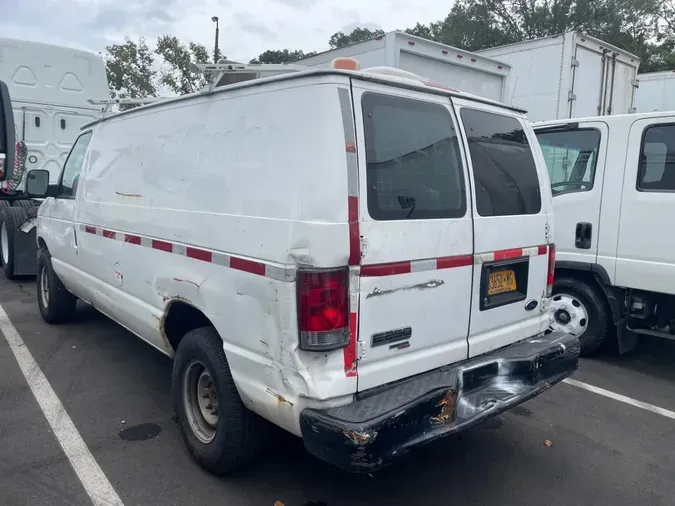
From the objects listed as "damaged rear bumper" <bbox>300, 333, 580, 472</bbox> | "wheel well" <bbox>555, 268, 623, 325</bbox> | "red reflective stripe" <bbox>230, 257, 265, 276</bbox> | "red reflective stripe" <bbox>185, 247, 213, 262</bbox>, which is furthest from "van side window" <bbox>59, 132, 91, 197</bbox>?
"wheel well" <bbox>555, 268, 623, 325</bbox>

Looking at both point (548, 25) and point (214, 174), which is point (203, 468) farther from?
point (548, 25)

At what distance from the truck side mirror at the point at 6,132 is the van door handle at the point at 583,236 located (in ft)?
16.4

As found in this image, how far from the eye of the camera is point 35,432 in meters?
3.72

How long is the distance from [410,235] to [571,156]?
3.45 m

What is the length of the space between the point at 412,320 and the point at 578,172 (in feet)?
11.2

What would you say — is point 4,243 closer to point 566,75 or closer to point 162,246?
point 162,246

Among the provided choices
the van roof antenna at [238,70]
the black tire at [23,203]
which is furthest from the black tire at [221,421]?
the black tire at [23,203]

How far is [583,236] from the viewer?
17.3ft

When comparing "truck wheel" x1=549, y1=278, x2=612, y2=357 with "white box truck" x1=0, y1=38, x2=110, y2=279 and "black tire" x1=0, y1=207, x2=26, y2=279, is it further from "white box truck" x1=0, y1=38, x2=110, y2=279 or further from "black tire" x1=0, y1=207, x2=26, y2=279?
"white box truck" x1=0, y1=38, x2=110, y2=279

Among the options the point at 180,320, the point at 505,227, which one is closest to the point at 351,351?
the point at 505,227

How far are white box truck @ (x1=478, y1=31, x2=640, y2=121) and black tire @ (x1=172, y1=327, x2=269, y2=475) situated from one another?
814 centimetres

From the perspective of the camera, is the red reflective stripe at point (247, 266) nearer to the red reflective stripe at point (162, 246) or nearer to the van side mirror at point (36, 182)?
the red reflective stripe at point (162, 246)

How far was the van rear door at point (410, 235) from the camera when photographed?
8.57ft

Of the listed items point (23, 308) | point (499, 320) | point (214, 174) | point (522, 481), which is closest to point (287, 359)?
point (214, 174)
